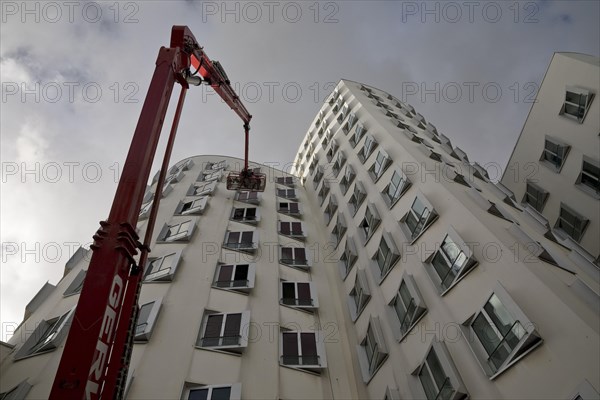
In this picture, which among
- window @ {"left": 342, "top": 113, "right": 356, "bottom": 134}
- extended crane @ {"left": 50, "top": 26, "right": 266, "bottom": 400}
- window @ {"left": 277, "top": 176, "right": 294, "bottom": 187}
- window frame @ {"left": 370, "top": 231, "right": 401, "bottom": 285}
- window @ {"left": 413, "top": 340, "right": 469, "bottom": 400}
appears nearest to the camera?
extended crane @ {"left": 50, "top": 26, "right": 266, "bottom": 400}

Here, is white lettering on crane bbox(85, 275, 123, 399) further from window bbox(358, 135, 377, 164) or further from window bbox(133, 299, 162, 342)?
window bbox(358, 135, 377, 164)

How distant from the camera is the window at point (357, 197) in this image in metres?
21.3

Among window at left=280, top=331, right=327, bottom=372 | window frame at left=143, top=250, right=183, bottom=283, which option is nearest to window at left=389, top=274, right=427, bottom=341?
window at left=280, top=331, right=327, bottom=372

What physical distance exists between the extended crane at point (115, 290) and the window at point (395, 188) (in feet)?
35.2

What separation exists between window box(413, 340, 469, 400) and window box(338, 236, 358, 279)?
8164 millimetres

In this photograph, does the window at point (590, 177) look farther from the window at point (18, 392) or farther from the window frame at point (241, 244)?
the window at point (18, 392)

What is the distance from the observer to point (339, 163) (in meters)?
27.5

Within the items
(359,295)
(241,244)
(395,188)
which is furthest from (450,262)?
(241,244)

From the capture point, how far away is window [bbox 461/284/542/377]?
8.73m

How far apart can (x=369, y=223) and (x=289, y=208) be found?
9808 millimetres

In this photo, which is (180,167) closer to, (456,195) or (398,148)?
(398,148)

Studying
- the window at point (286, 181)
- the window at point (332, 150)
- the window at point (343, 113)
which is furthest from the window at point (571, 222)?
the window at point (286, 181)

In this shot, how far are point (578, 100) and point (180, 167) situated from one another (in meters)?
28.7

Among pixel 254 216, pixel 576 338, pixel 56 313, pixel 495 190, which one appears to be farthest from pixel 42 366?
pixel 495 190
